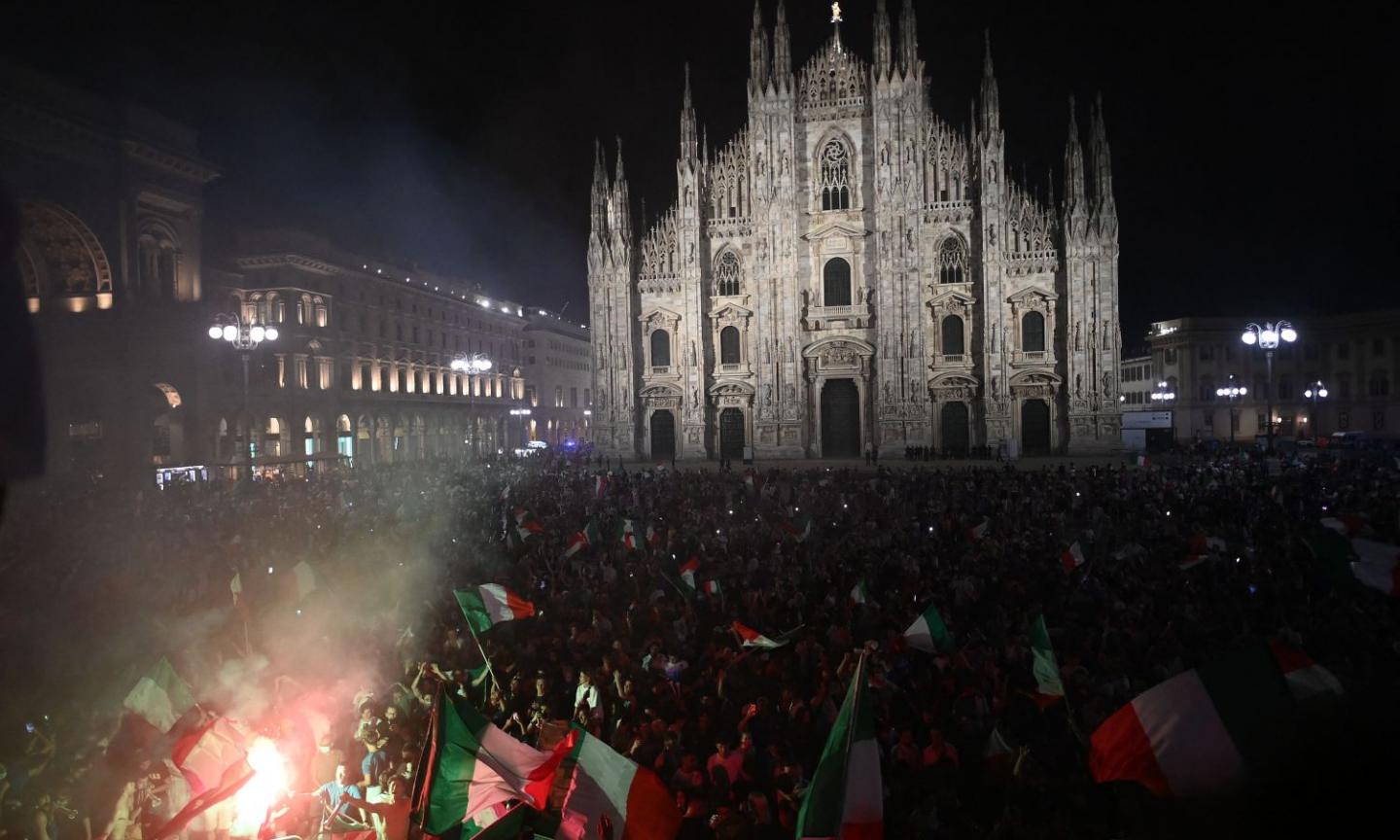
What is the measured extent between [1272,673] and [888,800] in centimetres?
297

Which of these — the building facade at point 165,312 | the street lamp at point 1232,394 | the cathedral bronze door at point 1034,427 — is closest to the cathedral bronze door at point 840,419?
the cathedral bronze door at point 1034,427

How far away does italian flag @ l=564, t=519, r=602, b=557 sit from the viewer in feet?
55.1

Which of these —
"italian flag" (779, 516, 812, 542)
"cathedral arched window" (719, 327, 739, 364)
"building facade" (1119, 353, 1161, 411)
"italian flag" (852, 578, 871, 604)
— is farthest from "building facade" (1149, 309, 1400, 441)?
"italian flag" (852, 578, 871, 604)

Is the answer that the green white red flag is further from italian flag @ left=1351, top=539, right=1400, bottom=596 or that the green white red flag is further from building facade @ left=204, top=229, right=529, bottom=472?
building facade @ left=204, top=229, right=529, bottom=472

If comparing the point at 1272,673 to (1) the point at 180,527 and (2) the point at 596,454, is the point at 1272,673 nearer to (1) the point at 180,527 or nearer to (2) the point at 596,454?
(1) the point at 180,527

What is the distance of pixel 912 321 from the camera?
143 ft

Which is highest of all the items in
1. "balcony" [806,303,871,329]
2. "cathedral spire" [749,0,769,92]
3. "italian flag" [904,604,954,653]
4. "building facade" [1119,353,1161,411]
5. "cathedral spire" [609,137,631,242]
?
"cathedral spire" [749,0,769,92]

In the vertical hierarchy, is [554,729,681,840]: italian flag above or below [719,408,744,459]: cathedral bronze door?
below

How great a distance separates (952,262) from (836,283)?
598cm

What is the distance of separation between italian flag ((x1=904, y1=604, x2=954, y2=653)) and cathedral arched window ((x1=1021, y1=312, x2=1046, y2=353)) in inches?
1456

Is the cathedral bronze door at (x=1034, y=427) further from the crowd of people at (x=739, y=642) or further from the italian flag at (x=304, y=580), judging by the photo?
the italian flag at (x=304, y=580)

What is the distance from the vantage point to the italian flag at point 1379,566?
10.4 metres

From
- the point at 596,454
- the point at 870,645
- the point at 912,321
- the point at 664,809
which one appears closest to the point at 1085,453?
the point at 912,321

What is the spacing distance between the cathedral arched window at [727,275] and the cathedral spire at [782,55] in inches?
355
